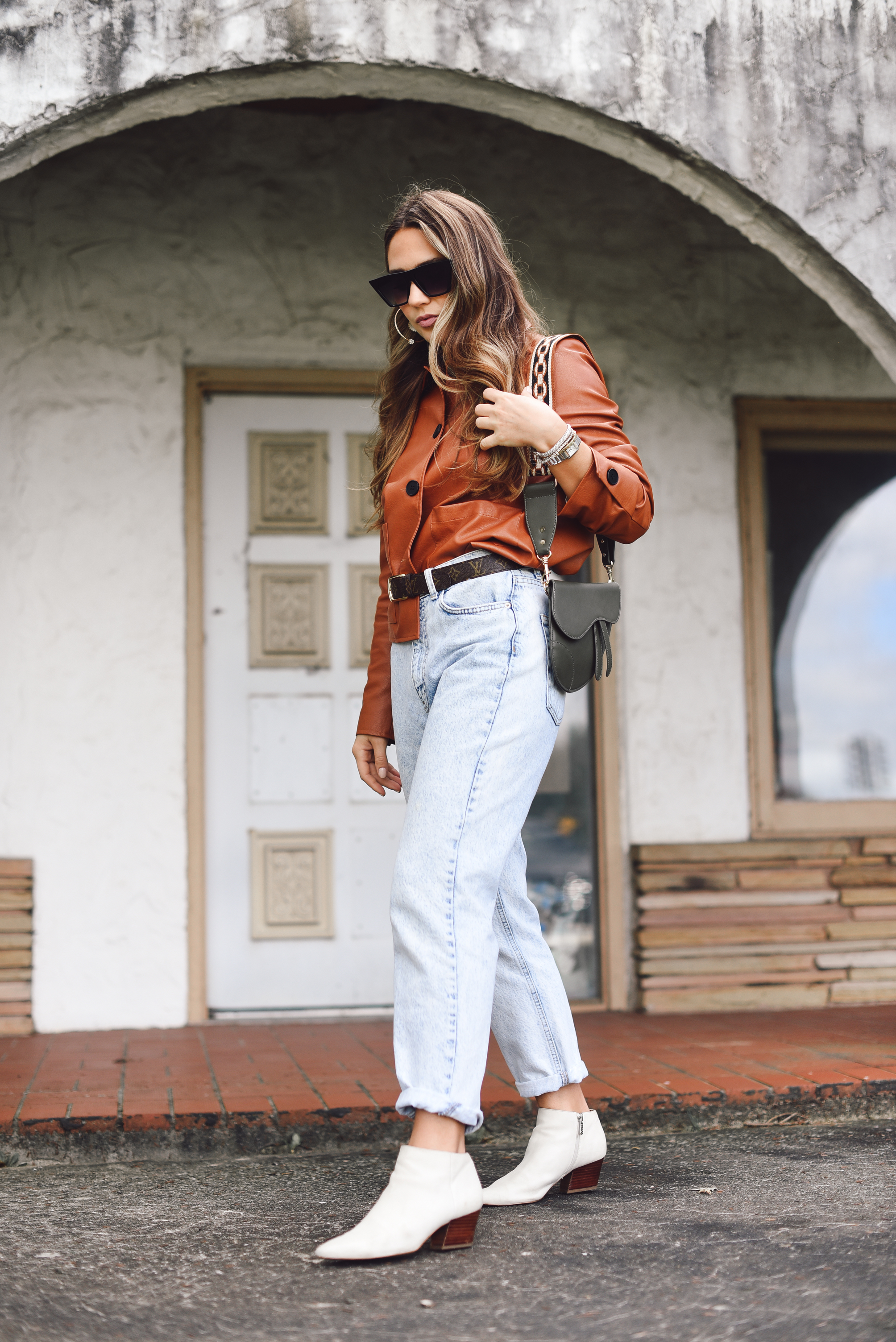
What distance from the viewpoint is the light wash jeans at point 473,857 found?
7.44 feet

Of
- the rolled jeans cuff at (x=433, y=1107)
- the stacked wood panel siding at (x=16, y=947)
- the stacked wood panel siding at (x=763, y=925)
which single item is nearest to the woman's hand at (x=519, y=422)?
the rolled jeans cuff at (x=433, y=1107)

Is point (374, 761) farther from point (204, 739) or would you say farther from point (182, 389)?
point (182, 389)

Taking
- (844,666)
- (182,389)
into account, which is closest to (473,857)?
(182,389)

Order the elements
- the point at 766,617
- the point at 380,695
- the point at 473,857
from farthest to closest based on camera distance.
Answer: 1. the point at 766,617
2. the point at 380,695
3. the point at 473,857

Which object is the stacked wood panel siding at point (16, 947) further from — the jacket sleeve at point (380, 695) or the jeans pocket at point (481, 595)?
the jeans pocket at point (481, 595)

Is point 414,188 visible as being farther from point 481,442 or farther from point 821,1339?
point 821,1339

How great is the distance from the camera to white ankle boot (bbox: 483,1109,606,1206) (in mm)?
2549

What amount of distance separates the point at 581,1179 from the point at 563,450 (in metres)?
1.45

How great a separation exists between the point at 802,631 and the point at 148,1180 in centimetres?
353

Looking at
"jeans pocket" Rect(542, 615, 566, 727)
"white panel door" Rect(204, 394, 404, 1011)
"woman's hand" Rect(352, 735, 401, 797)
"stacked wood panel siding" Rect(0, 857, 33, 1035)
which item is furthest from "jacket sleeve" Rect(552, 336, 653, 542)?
"stacked wood panel siding" Rect(0, 857, 33, 1035)

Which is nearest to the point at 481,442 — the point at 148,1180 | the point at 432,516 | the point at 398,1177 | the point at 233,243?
the point at 432,516

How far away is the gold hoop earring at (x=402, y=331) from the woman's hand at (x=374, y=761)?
827mm

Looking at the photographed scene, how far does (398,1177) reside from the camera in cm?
221

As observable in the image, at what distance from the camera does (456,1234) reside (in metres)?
2.26
